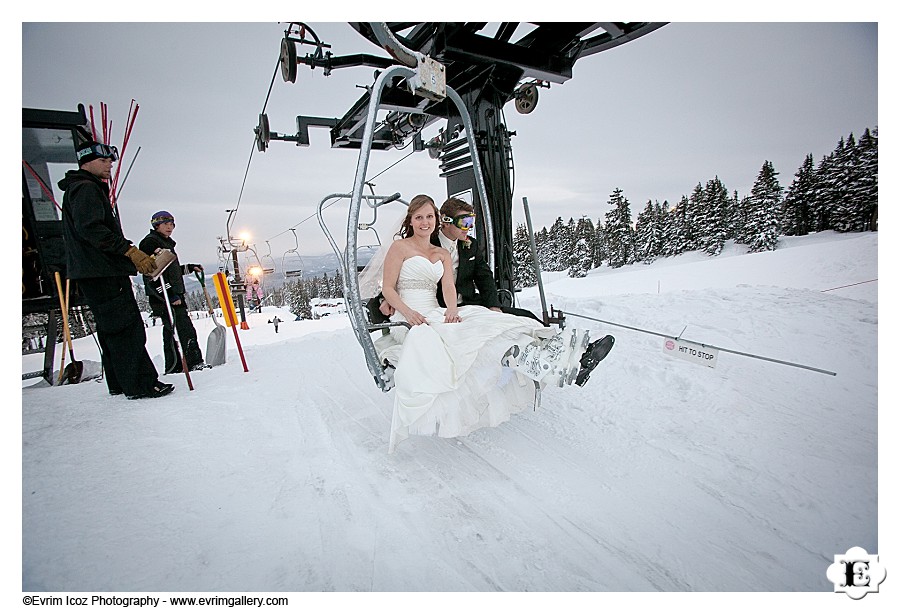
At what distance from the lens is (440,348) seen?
2061 mm

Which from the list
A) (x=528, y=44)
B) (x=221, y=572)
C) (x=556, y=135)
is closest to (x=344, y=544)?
(x=221, y=572)

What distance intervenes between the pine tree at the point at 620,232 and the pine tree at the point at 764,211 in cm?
143

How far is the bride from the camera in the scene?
1993 millimetres

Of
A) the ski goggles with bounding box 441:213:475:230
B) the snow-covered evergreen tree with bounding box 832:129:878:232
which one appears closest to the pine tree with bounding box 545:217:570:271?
the snow-covered evergreen tree with bounding box 832:129:878:232

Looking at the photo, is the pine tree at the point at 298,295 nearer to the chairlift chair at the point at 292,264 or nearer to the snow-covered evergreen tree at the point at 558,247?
the snow-covered evergreen tree at the point at 558,247

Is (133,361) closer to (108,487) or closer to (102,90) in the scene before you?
(108,487)

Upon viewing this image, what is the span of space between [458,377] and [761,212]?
16.2 ft

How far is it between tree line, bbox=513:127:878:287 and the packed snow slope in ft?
1.35

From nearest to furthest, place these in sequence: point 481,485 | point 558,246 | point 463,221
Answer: point 481,485, point 463,221, point 558,246

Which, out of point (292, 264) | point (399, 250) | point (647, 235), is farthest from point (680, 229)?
point (292, 264)

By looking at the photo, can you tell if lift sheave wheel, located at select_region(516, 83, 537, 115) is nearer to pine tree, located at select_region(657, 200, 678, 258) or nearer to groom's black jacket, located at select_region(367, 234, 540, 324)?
pine tree, located at select_region(657, 200, 678, 258)

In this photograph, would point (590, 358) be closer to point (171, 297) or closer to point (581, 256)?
point (171, 297)

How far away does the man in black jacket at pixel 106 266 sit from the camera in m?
2.64

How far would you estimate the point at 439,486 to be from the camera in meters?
1.88
